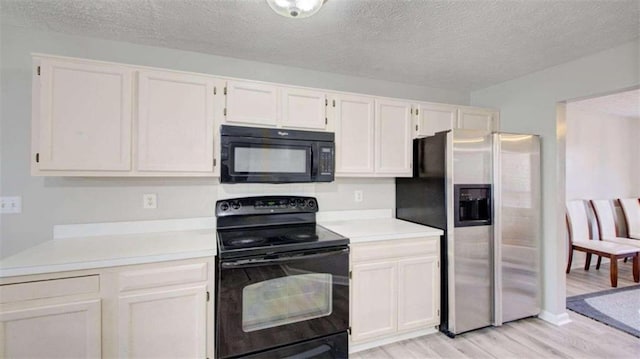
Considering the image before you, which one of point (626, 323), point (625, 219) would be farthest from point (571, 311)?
point (625, 219)

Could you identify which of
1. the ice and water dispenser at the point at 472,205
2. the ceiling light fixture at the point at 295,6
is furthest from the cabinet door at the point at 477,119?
the ceiling light fixture at the point at 295,6

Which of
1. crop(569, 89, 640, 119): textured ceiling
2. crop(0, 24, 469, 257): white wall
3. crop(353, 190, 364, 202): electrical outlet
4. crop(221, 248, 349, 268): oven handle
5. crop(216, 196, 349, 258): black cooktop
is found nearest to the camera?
crop(221, 248, 349, 268): oven handle

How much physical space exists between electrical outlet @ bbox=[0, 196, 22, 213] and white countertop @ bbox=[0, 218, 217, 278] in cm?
32

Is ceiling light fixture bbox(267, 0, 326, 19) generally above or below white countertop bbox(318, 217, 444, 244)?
above

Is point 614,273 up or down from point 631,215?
down

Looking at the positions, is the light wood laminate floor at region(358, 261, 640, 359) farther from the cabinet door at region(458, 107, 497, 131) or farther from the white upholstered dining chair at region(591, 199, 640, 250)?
the white upholstered dining chair at region(591, 199, 640, 250)

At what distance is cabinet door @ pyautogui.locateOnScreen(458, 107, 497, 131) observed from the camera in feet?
9.31

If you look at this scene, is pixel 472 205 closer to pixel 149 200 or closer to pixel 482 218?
pixel 482 218

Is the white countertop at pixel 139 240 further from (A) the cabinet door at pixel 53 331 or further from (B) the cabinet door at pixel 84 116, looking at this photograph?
(B) the cabinet door at pixel 84 116

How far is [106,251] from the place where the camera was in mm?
1640

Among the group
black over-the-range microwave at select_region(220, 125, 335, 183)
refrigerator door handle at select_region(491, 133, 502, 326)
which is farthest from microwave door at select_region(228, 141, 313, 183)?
refrigerator door handle at select_region(491, 133, 502, 326)

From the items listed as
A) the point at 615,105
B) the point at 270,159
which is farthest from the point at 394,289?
the point at 615,105

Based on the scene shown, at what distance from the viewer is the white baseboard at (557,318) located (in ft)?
8.29

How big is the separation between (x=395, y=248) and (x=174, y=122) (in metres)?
1.82
